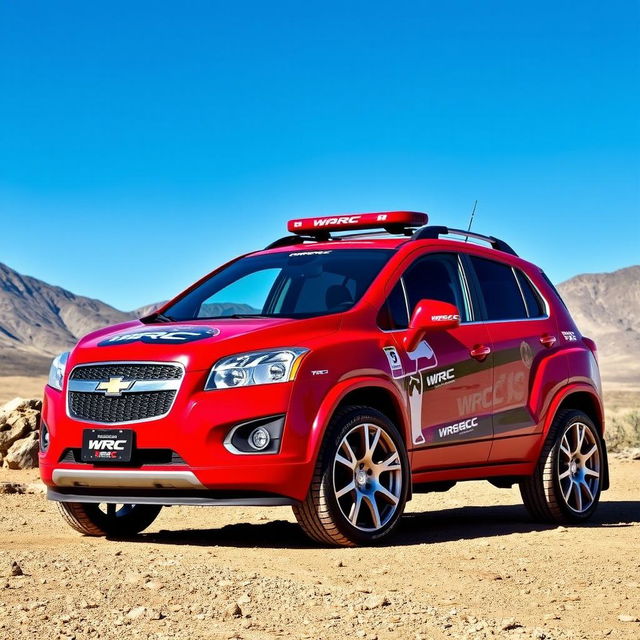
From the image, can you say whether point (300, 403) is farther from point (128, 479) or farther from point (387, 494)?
point (128, 479)

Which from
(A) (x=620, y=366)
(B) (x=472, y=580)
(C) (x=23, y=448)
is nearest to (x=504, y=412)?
(B) (x=472, y=580)

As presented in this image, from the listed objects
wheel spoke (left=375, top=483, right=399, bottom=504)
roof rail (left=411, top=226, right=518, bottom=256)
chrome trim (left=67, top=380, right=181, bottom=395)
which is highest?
roof rail (left=411, top=226, right=518, bottom=256)

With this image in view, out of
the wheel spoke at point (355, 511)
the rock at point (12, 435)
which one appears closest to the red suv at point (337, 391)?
the wheel spoke at point (355, 511)

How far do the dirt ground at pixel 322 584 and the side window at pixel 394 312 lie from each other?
4.48ft

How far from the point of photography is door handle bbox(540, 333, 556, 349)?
29.6 ft

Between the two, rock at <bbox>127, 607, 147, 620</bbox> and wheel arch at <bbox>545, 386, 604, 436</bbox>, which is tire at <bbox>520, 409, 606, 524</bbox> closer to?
wheel arch at <bbox>545, 386, 604, 436</bbox>

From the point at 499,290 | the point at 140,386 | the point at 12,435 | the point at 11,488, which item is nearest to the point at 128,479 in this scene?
the point at 140,386

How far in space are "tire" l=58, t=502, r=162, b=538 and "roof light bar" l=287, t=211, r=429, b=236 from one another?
7.61 feet

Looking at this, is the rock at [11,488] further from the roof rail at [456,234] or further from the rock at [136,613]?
the rock at [136,613]

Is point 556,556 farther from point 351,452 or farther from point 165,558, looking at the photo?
point 165,558

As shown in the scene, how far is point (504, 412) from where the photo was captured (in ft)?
27.9

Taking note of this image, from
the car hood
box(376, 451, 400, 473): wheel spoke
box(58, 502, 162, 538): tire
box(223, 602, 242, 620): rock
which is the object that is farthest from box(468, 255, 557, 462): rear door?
box(223, 602, 242, 620): rock

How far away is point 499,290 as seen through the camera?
899 centimetres

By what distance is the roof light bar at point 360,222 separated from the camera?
8.68 metres
